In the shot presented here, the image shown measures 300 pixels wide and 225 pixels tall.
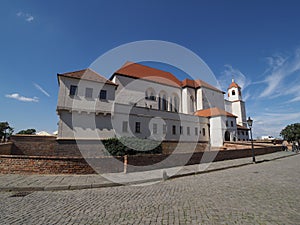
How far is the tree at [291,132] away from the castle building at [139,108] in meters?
12.7

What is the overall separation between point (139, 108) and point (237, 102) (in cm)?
4382

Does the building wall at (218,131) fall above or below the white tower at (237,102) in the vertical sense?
below

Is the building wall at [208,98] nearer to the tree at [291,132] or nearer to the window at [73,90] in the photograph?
the tree at [291,132]

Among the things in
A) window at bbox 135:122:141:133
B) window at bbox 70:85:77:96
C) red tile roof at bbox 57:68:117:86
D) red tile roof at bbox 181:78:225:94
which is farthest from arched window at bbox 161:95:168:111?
window at bbox 70:85:77:96

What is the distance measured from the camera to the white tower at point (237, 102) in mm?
54625

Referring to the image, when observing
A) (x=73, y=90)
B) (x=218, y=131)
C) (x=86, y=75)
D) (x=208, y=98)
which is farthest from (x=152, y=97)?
(x=73, y=90)

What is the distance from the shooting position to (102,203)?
5.11 m

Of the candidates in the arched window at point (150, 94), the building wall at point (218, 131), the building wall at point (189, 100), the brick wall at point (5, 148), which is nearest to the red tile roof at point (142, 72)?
the arched window at point (150, 94)

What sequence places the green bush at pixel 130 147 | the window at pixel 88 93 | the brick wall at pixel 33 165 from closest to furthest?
the brick wall at pixel 33 165
the green bush at pixel 130 147
the window at pixel 88 93

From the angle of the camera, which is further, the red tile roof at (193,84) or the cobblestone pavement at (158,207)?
the red tile roof at (193,84)

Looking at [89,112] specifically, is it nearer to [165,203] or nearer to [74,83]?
[74,83]

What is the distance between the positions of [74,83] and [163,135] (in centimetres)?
1504

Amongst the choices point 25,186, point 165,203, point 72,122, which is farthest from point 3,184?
point 72,122

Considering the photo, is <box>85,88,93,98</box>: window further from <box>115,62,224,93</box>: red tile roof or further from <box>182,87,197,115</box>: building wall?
<box>182,87,197,115</box>: building wall
